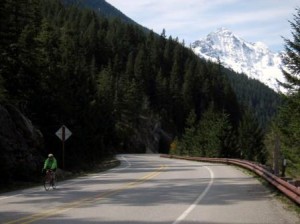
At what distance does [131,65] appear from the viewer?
159375 millimetres

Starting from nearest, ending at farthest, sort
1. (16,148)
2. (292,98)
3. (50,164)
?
(50,164) → (16,148) → (292,98)

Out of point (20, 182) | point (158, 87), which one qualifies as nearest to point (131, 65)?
point (158, 87)

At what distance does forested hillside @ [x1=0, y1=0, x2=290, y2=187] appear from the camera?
40.7m

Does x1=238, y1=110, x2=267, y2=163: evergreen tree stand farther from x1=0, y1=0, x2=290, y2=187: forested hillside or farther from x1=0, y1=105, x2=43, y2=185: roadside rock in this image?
x1=0, y1=105, x2=43, y2=185: roadside rock

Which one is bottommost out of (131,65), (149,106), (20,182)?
(20,182)

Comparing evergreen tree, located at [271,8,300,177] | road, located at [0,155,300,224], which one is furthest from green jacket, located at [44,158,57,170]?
evergreen tree, located at [271,8,300,177]

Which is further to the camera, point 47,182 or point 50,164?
point 50,164

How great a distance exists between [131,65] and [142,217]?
486 ft

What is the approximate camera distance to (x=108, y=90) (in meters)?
109

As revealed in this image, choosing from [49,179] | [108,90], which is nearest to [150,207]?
[49,179]

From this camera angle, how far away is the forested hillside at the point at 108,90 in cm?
4069

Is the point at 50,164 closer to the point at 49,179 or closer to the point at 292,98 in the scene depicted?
the point at 49,179

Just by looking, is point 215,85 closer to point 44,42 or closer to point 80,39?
point 80,39

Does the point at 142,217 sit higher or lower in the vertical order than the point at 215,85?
lower
